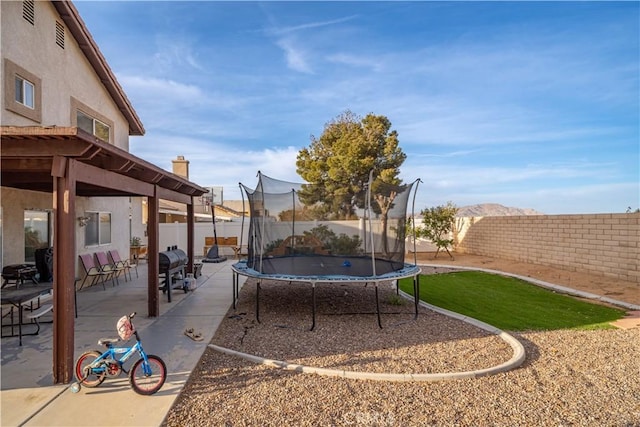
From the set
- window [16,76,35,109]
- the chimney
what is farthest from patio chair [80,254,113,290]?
the chimney

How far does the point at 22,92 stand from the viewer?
625 cm

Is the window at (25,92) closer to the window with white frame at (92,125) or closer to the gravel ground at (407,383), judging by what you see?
the window with white frame at (92,125)

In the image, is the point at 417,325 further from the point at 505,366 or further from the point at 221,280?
the point at 221,280

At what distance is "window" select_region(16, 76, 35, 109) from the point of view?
20.2 ft

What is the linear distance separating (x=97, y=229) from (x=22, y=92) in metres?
4.00

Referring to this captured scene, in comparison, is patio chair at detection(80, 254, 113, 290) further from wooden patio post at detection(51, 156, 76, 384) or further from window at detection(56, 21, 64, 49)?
wooden patio post at detection(51, 156, 76, 384)

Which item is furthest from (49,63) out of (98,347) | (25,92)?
(98,347)

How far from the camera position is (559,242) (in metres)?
11.3

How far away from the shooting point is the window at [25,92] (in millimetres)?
6160

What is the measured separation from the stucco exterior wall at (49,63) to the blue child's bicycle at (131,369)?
4881mm

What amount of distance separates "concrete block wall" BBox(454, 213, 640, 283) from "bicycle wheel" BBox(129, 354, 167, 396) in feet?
36.2

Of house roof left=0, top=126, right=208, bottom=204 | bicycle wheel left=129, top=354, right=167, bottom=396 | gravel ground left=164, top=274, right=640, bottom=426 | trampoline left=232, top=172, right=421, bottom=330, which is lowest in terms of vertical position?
gravel ground left=164, top=274, right=640, bottom=426

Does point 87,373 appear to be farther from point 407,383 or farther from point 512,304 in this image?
point 512,304

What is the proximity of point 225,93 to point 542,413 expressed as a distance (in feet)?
40.8
